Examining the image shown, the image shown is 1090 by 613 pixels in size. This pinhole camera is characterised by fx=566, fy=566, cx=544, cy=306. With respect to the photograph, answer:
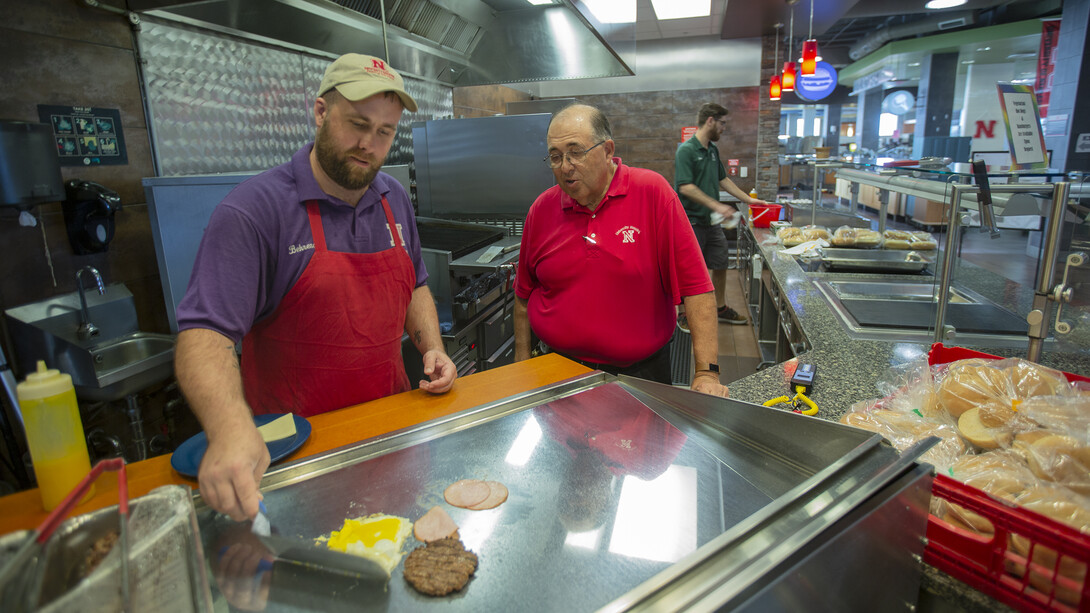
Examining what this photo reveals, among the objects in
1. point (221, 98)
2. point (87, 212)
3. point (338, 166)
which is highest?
point (221, 98)

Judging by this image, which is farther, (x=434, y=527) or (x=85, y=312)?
(x=85, y=312)

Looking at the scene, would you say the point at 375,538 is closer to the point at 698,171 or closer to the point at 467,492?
the point at 467,492

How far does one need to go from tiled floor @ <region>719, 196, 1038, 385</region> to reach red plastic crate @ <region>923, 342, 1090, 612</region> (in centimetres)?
168

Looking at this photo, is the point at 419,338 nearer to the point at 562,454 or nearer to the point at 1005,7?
the point at 562,454

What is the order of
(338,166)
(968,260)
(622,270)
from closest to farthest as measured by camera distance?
(338,166)
(622,270)
(968,260)

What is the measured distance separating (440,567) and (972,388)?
1218mm

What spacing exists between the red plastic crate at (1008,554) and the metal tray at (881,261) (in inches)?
102

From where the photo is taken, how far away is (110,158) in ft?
8.25

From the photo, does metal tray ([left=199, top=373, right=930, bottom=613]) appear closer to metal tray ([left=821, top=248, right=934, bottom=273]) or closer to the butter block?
the butter block

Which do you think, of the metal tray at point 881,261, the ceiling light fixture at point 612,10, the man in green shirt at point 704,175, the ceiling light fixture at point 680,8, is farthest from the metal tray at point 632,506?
the ceiling light fixture at point 680,8

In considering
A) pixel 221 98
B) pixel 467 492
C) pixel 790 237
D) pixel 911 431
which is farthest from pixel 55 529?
pixel 790 237

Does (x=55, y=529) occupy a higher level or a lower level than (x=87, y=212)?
lower

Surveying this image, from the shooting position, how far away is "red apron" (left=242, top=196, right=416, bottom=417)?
5.01 feet

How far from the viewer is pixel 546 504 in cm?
99
